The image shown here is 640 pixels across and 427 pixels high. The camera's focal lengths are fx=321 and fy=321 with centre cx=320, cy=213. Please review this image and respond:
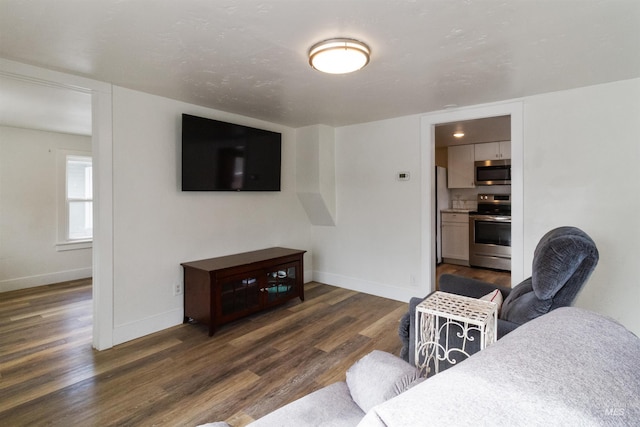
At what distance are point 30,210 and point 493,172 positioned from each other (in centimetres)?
723

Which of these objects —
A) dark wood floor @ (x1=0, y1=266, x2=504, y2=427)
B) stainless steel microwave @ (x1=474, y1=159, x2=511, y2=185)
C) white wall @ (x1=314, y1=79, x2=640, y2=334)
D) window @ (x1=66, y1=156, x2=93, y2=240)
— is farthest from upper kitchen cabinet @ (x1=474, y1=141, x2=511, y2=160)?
window @ (x1=66, y1=156, x2=93, y2=240)

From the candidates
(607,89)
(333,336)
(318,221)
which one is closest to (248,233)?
(318,221)

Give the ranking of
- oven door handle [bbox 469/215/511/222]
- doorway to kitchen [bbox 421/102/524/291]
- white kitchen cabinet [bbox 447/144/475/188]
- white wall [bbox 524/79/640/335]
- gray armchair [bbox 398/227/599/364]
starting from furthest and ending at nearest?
white kitchen cabinet [bbox 447/144/475/188]
oven door handle [bbox 469/215/511/222]
doorway to kitchen [bbox 421/102/524/291]
white wall [bbox 524/79/640/335]
gray armchair [bbox 398/227/599/364]

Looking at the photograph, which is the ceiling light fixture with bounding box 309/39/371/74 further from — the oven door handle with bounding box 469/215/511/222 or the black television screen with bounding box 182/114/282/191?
the oven door handle with bounding box 469/215/511/222

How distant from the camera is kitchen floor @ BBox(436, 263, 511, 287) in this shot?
4912mm

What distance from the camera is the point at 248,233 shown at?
12.8 ft

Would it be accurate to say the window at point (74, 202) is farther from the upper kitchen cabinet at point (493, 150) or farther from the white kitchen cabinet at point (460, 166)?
the upper kitchen cabinet at point (493, 150)

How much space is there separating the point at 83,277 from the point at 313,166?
405 cm

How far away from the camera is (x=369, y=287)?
421 cm

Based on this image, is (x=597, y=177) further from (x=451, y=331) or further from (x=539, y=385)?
(x=539, y=385)

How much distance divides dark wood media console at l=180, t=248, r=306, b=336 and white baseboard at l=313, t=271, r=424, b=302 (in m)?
0.90

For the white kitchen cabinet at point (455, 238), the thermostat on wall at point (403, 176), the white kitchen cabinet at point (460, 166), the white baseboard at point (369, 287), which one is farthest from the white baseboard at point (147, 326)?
the white kitchen cabinet at point (460, 166)

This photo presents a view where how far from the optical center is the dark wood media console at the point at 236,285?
298 cm

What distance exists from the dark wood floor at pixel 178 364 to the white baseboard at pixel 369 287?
254mm
